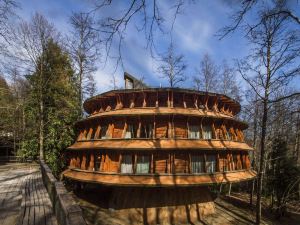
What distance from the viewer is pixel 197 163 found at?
64.5ft

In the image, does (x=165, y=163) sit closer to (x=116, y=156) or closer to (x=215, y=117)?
(x=116, y=156)

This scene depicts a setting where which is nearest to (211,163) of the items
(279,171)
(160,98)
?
(160,98)

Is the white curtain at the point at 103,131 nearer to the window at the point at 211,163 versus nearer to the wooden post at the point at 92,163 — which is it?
the wooden post at the point at 92,163

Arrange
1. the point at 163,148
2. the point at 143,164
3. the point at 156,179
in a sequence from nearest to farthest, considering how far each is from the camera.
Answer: the point at 156,179 → the point at 163,148 → the point at 143,164

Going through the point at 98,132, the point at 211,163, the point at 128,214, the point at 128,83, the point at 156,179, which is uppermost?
the point at 128,83

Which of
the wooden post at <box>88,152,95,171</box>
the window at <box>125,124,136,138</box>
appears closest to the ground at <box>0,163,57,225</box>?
the wooden post at <box>88,152,95,171</box>

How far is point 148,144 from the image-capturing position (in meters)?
18.6

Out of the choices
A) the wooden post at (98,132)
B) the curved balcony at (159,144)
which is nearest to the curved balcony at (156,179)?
the curved balcony at (159,144)

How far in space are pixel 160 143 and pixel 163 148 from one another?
631 millimetres

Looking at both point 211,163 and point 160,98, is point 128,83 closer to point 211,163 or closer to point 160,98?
point 160,98

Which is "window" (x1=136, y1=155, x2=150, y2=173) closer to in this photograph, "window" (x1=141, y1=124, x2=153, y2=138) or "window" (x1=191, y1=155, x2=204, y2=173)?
"window" (x1=141, y1=124, x2=153, y2=138)

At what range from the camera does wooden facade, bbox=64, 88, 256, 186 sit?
1845 centimetres

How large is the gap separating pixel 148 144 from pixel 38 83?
16363mm

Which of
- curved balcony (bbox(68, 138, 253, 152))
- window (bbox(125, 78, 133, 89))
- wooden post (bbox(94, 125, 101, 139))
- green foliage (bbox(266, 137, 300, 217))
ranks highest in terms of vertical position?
window (bbox(125, 78, 133, 89))
